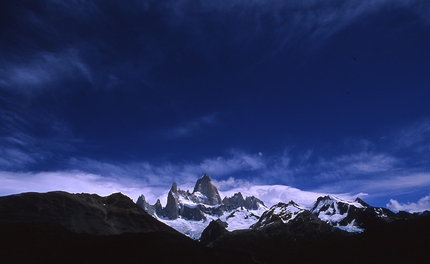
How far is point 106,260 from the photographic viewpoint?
288 ft

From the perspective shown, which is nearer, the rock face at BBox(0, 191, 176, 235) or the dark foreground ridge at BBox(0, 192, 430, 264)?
the dark foreground ridge at BBox(0, 192, 430, 264)

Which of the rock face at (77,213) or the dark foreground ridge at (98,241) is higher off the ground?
the rock face at (77,213)

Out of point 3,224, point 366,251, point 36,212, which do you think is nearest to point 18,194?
point 36,212

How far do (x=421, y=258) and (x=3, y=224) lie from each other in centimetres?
14331

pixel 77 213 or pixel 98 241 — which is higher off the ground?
pixel 77 213

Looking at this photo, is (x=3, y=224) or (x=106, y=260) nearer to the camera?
(x=106, y=260)

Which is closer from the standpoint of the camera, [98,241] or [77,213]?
[98,241]

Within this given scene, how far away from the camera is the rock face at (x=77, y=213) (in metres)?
116

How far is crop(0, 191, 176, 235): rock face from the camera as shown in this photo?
116 meters

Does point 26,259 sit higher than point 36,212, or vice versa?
point 36,212

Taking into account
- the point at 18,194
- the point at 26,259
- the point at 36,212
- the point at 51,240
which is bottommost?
the point at 26,259

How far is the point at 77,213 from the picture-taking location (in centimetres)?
13625

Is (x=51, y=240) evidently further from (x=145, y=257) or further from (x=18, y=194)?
(x=18, y=194)

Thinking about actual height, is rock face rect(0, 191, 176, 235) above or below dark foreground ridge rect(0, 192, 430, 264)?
above
